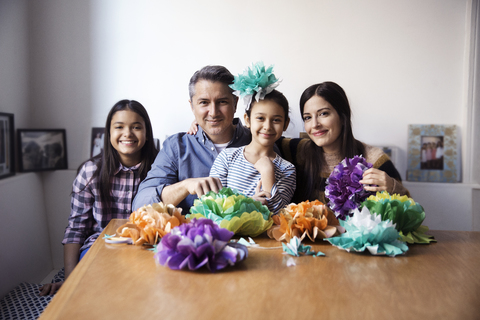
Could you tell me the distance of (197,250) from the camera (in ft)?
2.78

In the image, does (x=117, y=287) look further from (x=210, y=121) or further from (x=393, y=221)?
(x=210, y=121)

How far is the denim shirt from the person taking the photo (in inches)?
79.2

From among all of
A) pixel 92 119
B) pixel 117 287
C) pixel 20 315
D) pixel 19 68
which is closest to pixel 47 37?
pixel 19 68

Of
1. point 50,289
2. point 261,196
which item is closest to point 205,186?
point 261,196

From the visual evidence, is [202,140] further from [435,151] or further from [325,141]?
[435,151]

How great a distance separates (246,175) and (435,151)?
164 cm

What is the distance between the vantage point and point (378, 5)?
268 centimetres

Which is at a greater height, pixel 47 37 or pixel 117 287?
pixel 47 37

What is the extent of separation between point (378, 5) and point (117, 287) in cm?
262

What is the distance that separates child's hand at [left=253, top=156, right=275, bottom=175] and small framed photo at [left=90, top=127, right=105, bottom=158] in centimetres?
157

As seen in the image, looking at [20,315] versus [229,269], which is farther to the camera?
[20,315]

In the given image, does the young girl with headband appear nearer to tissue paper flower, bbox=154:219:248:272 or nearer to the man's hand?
the man's hand

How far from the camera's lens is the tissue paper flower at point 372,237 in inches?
38.6

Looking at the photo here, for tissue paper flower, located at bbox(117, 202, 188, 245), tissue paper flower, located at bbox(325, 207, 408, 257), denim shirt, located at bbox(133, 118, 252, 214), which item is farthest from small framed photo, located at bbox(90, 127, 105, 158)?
tissue paper flower, located at bbox(325, 207, 408, 257)
